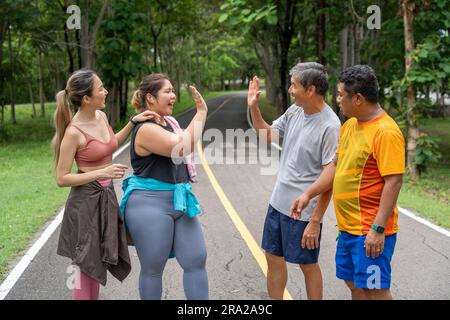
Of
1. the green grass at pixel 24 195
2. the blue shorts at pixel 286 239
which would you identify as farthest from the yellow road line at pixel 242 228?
the green grass at pixel 24 195

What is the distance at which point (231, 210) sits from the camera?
9.20m

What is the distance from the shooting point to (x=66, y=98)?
423cm

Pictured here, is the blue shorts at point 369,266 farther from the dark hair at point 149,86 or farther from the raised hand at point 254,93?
the dark hair at point 149,86

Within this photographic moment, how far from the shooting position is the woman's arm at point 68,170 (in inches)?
160

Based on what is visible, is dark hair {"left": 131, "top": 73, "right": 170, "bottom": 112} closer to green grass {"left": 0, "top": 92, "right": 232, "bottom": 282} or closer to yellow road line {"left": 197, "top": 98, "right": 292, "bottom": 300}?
green grass {"left": 0, "top": 92, "right": 232, "bottom": 282}

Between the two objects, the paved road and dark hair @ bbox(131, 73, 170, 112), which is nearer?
dark hair @ bbox(131, 73, 170, 112)

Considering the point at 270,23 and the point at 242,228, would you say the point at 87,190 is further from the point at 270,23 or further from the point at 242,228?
the point at 270,23

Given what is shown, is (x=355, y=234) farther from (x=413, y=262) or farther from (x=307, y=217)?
(x=413, y=262)

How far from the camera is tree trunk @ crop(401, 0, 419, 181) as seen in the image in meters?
12.2

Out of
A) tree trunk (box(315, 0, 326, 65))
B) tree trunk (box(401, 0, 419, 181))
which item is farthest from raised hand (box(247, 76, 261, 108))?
tree trunk (box(315, 0, 326, 65))

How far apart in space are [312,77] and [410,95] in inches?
359

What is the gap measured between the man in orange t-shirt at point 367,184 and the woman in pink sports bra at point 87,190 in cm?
149
